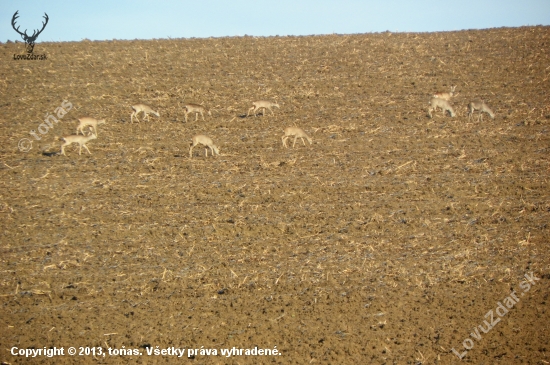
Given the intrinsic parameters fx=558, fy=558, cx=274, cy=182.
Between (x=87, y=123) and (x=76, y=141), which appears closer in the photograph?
(x=76, y=141)

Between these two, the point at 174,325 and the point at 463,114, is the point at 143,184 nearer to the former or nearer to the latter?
the point at 174,325

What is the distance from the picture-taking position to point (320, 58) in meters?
27.5

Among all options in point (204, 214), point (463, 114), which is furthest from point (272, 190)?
point (463, 114)

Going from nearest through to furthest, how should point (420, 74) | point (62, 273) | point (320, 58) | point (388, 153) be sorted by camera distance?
point (62, 273) → point (388, 153) → point (420, 74) → point (320, 58)

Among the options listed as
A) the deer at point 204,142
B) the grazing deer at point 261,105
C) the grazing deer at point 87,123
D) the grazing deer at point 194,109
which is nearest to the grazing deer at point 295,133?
the deer at point 204,142

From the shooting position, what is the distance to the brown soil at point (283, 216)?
9227 mm

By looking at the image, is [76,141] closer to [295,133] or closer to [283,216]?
[295,133]

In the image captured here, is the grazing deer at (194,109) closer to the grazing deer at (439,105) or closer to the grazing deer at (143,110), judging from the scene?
the grazing deer at (143,110)

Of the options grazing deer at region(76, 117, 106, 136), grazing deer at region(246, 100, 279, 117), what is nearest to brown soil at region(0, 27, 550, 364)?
grazing deer at region(246, 100, 279, 117)

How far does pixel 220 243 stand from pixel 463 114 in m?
12.2

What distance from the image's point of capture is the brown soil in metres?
9.23

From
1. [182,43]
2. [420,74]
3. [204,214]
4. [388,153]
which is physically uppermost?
[182,43]

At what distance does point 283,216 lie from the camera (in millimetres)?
13375

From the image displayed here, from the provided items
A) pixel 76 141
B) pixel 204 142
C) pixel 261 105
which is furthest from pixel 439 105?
pixel 76 141
